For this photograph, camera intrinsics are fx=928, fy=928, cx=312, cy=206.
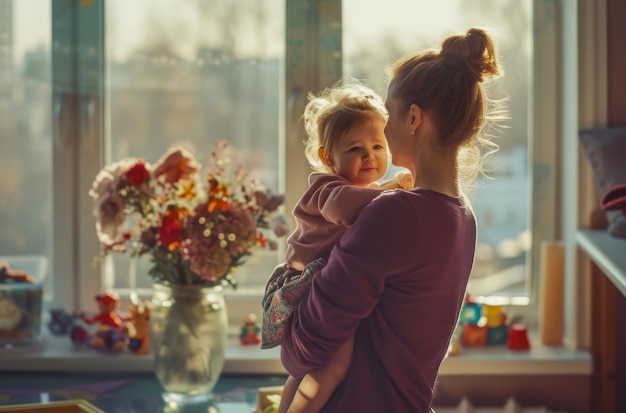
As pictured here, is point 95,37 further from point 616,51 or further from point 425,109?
point 425,109

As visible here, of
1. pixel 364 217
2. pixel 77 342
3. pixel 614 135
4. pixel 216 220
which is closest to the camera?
pixel 364 217

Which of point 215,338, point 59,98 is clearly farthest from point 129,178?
point 59,98

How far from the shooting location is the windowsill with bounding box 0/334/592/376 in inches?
90.5

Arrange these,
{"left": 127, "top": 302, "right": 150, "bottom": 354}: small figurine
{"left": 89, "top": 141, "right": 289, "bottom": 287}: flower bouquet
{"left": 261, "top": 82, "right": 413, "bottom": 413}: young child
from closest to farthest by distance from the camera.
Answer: {"left": 261, "top": 82, "right": 413, "bottom": 413}: young child
{"left": 89, "top": 141, "right": 289, "bottom": 287}: flower bouquet
{"left": 127, "top": 302, "right": 150, "bottom": 354}: small figurine

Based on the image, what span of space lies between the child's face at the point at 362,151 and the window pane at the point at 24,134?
148cm

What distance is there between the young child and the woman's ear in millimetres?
118

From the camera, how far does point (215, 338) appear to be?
84.8 inches

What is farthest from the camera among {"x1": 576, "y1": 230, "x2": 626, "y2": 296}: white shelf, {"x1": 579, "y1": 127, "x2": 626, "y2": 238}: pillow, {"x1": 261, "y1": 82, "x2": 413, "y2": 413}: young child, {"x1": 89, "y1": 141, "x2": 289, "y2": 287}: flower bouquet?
{"x1": 579, "y1": 127, "x2": 626, "y2": 238}: pillow

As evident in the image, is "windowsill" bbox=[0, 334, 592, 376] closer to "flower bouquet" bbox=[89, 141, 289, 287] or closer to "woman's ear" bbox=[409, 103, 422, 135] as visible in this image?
"flower bouquet" bbox=[89, 141, 289, 287]

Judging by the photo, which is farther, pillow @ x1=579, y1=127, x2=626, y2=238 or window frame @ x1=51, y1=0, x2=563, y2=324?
window frame @ x1=51, y1=0, x2=563, y2=324

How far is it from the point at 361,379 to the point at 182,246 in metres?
0.84

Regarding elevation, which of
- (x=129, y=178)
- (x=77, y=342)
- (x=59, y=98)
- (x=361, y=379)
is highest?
(x=59, y=98)

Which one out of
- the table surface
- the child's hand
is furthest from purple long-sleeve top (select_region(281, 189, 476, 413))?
the table surface

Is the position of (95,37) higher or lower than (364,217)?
higher
